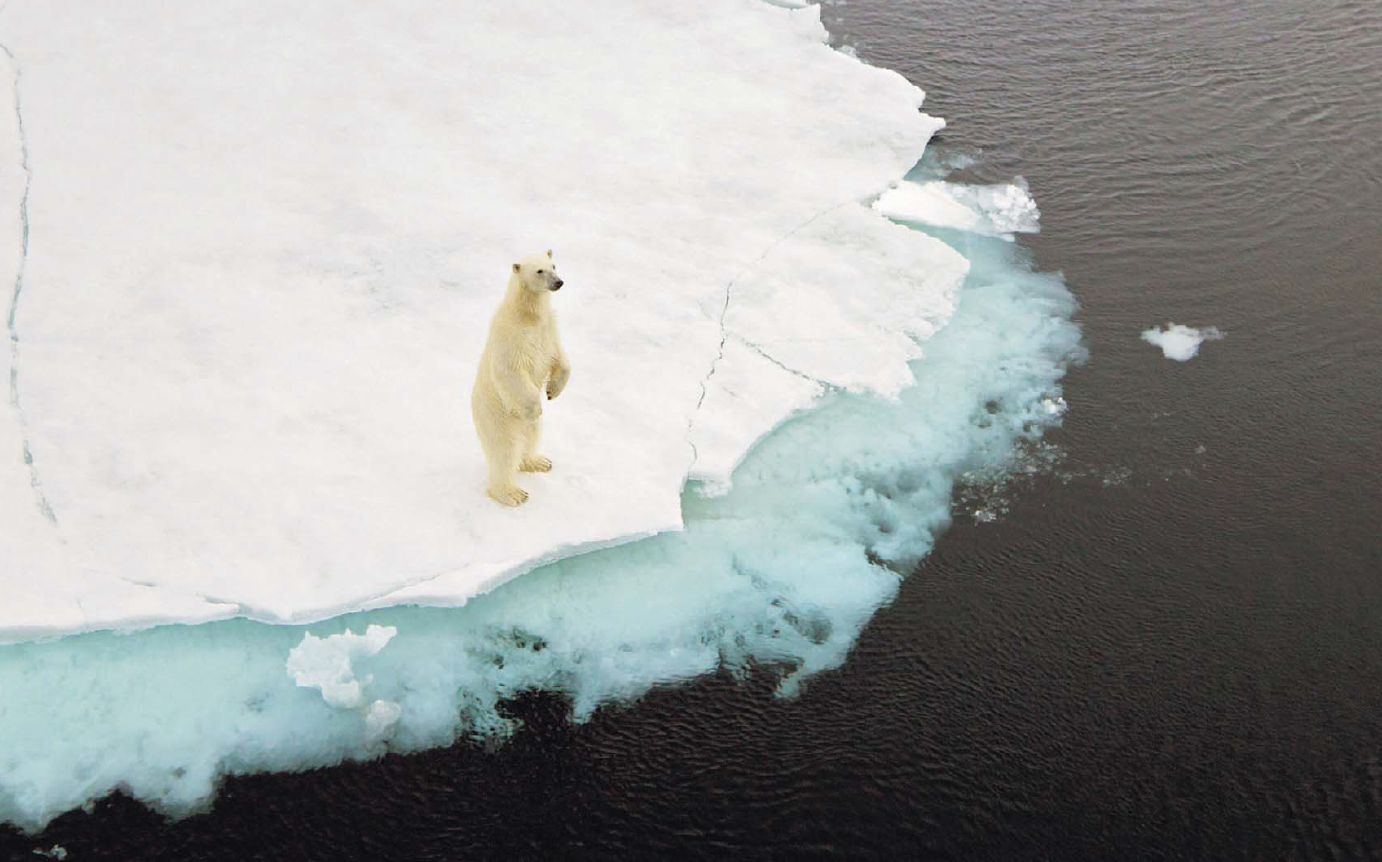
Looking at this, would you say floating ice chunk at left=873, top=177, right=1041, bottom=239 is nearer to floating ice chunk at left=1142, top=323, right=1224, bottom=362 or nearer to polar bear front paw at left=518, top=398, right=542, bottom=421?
floating ice chunk at left=1142, top=323, right=1224, bottom=362

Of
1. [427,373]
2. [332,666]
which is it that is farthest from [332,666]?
[427,373]

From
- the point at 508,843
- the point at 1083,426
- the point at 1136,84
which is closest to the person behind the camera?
the point at 508,843

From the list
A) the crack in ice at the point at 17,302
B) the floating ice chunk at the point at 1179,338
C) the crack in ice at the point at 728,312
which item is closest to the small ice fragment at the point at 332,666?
the crack in ice at the point at 17,302

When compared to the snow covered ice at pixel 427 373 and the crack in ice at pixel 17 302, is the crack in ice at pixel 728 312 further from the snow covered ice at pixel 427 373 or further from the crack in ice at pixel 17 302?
the crack in ice at pixel 17 302

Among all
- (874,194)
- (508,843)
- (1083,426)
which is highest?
(874,194)

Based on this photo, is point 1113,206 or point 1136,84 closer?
point 1113,206

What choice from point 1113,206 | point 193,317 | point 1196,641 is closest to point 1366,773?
point 1196,641

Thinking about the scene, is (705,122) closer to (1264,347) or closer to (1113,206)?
(1113,206)

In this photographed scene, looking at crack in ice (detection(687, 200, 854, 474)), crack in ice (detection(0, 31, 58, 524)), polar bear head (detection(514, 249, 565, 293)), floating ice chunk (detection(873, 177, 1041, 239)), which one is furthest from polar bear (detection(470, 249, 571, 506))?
floating ice chunk (detection(873, 177, 1041, 239))
